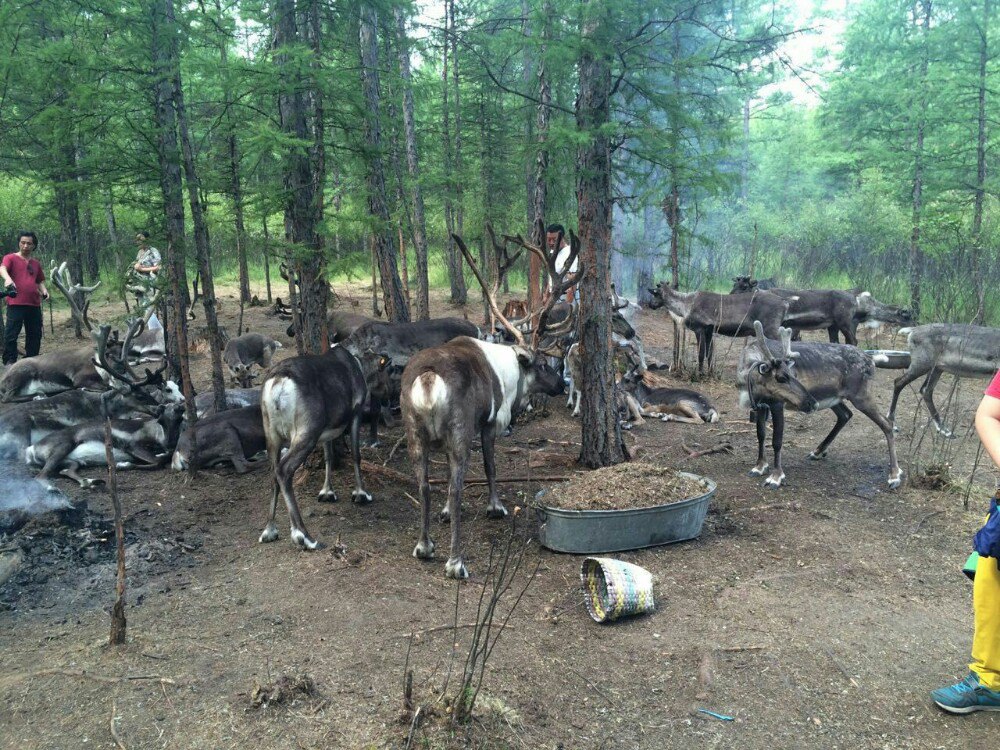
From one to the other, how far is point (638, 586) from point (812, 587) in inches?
59.7

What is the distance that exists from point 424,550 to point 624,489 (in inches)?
69.3

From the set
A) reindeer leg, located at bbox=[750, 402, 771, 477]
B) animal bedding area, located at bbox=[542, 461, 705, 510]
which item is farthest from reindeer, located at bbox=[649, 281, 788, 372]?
animal bedding area, located at bbox=[542, 461, 705, 510]

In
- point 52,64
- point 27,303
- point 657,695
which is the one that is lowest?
point 657,695

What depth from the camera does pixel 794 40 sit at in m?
8.20

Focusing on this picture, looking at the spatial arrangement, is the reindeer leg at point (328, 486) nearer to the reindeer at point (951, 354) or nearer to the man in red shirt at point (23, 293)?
the reindeer at point (951, 354)

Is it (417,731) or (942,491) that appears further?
(942,491)

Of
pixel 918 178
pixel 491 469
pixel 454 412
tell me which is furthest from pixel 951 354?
pixel 918 178

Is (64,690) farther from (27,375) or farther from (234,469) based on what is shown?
(27,375)

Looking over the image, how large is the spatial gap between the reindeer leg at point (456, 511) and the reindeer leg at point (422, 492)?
221 millimetres

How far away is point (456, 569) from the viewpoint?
568cm

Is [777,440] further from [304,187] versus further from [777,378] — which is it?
[304,187]

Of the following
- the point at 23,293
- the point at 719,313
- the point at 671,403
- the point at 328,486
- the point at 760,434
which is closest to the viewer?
the point at 328,486

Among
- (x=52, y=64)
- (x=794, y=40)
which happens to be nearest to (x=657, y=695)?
(x=794, y=40)

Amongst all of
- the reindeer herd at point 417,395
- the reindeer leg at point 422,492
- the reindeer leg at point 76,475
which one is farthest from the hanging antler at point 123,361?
→ the reindeer leg at point 422,492
